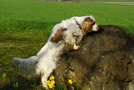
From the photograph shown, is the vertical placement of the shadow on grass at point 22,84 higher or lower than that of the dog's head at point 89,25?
lower

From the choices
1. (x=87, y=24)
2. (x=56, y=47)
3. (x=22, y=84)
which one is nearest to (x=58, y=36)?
(x=56, y=47)

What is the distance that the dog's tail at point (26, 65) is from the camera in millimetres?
4582

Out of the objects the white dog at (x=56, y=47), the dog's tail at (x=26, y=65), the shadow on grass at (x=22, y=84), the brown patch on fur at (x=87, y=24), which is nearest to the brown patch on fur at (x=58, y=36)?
the white dog at (x=56, y=47)

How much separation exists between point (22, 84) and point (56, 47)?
111cm

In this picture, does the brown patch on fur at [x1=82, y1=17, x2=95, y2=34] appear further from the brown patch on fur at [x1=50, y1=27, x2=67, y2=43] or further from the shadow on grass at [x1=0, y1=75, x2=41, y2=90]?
the shadow on grass at [x1=0, y1=75, x2=41, y2=90]

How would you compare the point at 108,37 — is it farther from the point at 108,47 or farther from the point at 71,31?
the point at 71,31

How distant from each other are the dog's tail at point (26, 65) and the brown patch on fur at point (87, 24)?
4.25 ft

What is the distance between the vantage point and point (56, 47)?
4648mm

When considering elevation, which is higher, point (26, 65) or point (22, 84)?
point (26, 65)

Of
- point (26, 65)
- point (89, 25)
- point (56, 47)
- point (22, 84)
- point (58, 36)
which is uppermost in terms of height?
point (89, 25)

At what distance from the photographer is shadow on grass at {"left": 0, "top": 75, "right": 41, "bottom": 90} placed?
14.7ft

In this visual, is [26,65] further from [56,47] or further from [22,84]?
[56,47]

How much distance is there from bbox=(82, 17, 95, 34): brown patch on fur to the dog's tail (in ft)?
4.25

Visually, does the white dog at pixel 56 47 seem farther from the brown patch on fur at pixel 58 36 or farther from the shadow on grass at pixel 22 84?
the shadow on grass at pixel 22 84
